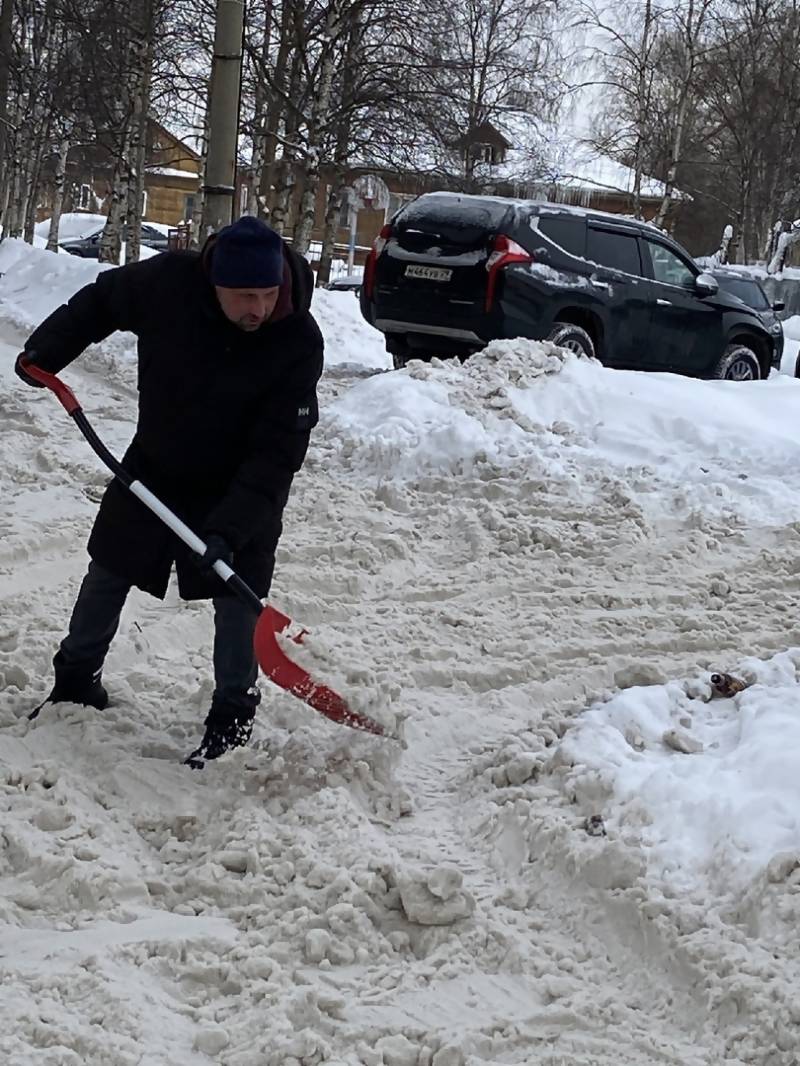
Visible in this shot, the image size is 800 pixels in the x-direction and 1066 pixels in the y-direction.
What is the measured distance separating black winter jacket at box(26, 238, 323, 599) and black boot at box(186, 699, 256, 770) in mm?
386

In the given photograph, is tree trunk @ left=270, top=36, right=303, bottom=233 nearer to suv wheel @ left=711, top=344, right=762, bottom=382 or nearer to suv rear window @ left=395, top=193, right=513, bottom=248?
Answer: suv rear window @ left=395, top=193, right=513, bottom=248

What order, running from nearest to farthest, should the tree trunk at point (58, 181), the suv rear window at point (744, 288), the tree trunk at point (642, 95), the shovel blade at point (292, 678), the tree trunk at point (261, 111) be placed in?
the shovel blade at point (292, 678), the suv rear window at point (744, 288), the tree trunk at point (261, 111), the tree trunk at point (58, 181), the tree trunk at point (642, 95)

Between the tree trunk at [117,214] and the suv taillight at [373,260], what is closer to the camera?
the suv taillight at [373,260]

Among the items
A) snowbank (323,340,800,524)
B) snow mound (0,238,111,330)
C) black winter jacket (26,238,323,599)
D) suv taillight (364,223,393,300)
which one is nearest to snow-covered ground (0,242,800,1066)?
snowbank (323,340,800,524)

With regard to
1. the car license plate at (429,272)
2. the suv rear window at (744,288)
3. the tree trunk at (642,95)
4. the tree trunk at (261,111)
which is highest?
the tree trunk at (642,95)

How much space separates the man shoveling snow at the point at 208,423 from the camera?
147 inches

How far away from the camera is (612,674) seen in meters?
5.05

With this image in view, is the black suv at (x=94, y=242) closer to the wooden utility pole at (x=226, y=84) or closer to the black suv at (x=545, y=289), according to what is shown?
the black suv at (x=545, y=289)

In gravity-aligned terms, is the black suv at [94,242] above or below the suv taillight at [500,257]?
below

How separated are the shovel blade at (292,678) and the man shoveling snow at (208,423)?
69mm

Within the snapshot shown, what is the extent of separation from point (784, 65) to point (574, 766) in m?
38.4

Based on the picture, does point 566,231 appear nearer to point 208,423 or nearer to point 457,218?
point 457,218

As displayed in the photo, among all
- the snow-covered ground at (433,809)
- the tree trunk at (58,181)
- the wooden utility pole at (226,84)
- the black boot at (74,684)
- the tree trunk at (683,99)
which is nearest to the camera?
the snow-covered ground at (433,809)

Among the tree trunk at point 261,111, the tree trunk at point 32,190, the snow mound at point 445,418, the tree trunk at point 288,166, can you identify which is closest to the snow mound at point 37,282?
the tree trunk at point 288,166
